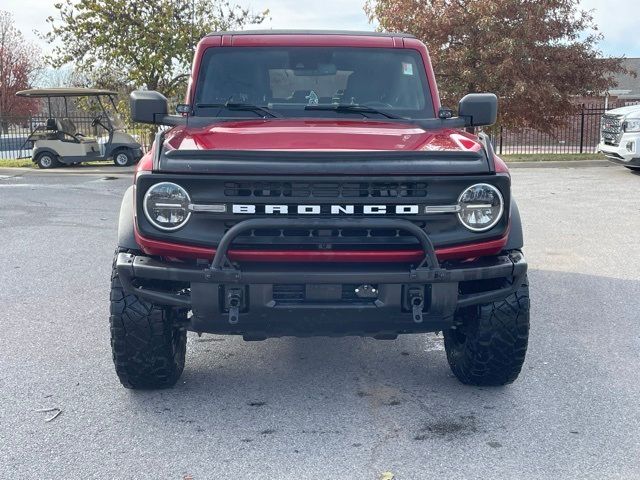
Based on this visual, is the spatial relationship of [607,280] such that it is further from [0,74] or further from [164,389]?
[0,74]

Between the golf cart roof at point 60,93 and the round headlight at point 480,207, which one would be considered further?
the golf cart roof at point 60,93

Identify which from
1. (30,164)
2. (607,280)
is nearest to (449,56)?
(30,164)

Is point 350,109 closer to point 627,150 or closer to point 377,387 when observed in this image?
point 377,387

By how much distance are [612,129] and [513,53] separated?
4689 millimetres

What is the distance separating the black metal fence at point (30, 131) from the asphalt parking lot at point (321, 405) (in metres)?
15.7

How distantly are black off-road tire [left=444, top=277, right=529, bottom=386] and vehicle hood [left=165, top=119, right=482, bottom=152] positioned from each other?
836mm

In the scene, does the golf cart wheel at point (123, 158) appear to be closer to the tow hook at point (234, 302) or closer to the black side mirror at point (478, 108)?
the black side mirror at point (478, 108)

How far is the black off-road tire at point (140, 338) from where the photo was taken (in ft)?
13.4

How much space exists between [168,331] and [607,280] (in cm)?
456

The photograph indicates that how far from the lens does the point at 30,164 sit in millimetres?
21766

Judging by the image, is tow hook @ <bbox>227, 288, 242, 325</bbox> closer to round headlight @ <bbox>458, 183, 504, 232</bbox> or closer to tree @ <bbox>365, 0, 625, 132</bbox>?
round headlight @ <bbox>458, 183, 504, 232</bbox>

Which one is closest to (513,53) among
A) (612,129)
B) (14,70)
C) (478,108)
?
(612,129)

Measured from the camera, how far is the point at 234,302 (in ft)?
12.2

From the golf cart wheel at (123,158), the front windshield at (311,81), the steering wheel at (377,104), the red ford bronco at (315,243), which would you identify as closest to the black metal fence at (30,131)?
the golf cart wheel at (123,158)
